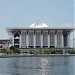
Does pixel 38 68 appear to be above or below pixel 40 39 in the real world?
below

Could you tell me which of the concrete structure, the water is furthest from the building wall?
the water

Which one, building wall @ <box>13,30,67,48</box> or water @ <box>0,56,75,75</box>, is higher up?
building wall @ <box>13,30,67,48</box>

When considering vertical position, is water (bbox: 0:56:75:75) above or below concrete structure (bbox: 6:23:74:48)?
below

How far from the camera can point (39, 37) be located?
471 feet

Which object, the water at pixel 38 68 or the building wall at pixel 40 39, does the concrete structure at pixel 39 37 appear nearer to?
the building wall at pixel 40 39

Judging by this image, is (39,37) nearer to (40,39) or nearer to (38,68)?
(40,39)

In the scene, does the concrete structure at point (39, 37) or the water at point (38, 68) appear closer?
the water at point (38, 68)

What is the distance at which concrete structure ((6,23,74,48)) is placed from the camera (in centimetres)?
14288

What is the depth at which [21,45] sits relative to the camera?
14312 cm

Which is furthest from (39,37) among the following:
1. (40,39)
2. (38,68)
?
(38,68)

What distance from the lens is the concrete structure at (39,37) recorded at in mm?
142875

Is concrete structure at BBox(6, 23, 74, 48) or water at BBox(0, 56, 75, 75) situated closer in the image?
water at BBox(0, 56, 75, 75)

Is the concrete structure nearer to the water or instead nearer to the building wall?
the building wall

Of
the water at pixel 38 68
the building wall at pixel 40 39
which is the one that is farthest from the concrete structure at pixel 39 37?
the water at pixel 38 68
